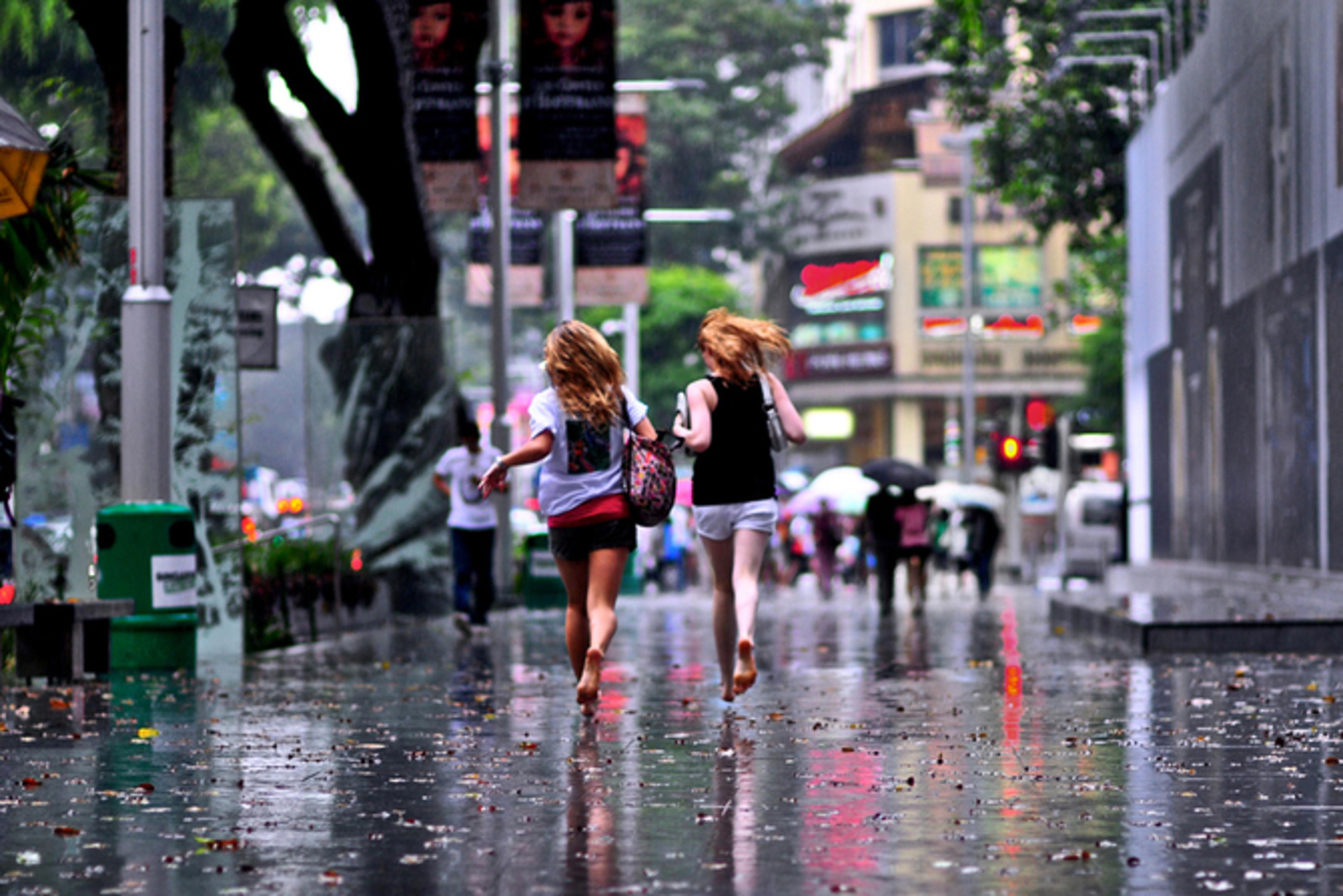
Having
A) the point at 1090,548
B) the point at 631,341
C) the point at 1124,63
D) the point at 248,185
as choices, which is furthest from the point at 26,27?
the point at 631,341

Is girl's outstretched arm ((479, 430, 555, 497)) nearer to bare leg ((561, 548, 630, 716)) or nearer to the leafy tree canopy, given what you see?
bare leg ((561, 548, 630, 716))

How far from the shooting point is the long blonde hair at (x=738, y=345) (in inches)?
440

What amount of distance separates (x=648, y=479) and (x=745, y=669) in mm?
1021

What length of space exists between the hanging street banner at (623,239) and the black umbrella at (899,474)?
432cm

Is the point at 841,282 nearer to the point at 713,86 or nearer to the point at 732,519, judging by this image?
the point at 713,86

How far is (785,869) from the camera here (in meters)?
6.10

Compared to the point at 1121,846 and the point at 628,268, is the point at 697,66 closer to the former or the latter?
the point at 628,268

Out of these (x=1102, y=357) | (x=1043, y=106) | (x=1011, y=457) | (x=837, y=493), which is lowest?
(x=837, y=493)

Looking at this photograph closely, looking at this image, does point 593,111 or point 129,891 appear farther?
point 593,111

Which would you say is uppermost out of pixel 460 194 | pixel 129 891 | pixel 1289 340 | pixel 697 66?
pixel 697 66

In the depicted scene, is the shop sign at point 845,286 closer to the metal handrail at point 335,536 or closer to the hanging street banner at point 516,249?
the hanging street banner at point 516,249

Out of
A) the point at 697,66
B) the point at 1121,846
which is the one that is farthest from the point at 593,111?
the point at 697,66

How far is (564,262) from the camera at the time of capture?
41.4 meters

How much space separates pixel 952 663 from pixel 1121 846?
857 centimetres
